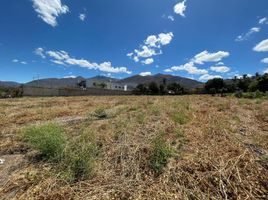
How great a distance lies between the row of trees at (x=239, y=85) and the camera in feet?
95.5

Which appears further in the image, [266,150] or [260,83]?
[260,83]

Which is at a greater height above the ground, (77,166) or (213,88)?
(213,88)

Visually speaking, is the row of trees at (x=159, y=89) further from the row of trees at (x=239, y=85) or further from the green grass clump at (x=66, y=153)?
the green grass clump at (x=66, y=153)

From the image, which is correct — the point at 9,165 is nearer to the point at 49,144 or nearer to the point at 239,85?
the point at 49,144

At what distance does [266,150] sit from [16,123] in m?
6.30

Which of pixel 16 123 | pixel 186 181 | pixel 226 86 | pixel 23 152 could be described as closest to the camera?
pixel 186 181

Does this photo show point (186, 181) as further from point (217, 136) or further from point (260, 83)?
point (260, 83)

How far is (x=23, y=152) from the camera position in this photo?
300 centimetres

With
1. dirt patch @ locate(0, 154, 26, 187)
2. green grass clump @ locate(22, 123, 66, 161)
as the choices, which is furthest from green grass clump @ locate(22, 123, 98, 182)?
dirt patch @ locate(0, 154, 26, 187)

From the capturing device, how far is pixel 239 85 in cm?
3934

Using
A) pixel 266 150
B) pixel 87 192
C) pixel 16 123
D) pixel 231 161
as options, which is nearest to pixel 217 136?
pixel 266 150

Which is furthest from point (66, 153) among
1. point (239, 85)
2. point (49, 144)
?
point (239, 85)

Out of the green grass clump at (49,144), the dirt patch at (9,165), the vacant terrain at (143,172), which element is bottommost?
the dirt patch at (9,165)

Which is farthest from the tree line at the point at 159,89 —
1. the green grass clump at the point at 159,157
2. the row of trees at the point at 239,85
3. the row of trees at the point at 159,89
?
the green grass clump at the point at 159,157
